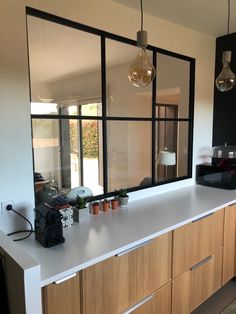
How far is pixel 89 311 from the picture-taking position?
143 cm

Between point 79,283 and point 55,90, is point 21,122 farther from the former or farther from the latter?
point 79,283

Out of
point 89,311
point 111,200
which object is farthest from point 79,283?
point 111,200

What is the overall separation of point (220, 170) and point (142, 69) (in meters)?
1.81

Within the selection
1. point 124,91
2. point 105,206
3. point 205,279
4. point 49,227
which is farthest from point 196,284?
point 124,91

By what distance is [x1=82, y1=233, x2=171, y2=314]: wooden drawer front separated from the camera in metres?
1.43

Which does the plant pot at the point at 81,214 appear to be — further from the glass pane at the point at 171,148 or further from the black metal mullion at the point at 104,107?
the glass pane at the point at 171,148

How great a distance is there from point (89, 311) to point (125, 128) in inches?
121

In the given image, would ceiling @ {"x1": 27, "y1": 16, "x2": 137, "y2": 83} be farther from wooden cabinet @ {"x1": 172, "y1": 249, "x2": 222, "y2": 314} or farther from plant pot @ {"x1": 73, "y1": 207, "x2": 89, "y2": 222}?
wooden cabinet @ {"x1": 172, "y1": 249, "x2": 222, "y2": 314}

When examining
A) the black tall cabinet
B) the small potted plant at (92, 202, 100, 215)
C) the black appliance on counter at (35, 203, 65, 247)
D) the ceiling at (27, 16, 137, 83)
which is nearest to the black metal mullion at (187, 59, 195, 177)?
the black tall cabinet

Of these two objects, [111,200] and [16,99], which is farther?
[111,200]

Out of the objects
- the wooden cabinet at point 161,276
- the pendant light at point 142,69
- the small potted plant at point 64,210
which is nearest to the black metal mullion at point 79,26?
the pendant light at point 142,69

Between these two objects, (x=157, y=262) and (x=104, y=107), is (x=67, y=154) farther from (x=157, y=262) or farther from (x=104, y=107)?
(x=157, y=262)

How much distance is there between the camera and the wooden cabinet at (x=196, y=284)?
196cm

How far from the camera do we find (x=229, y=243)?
8.17ft
